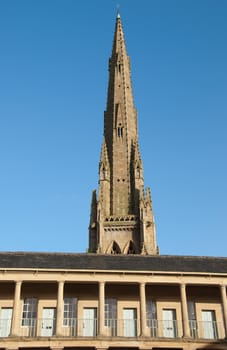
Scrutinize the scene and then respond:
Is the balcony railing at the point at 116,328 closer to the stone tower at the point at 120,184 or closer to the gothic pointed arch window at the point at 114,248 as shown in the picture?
the stone tower at the point at 120,184

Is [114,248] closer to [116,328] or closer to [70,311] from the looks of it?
[70,311]

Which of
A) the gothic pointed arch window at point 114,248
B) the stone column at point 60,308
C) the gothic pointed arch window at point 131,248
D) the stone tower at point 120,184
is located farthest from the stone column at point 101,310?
the gothic pointed arch window at point 131,248

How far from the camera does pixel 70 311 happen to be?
93.5 feet

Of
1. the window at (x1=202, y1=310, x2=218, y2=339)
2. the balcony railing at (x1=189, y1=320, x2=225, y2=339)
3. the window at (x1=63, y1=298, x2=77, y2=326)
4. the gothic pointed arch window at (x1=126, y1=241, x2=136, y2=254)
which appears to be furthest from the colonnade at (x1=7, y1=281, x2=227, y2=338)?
the gothic pointed arch window at (x1=126, y1=241, x2=136, y2=254)

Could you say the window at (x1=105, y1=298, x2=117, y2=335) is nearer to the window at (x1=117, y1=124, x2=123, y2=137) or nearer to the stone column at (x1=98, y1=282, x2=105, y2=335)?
the stone column at (x1=98, y1=282, x2=105, y2=335)

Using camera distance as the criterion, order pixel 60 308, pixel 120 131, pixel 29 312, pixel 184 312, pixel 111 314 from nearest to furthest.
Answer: pixel 60 308 < pixel 184 312 < pixel 29 312 < pixel 111 314 < pixel 120 131

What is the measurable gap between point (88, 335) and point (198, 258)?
338 inches

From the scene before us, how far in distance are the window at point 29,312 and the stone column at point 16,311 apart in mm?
665

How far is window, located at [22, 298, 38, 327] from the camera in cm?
2781

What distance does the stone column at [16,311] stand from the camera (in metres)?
26.7

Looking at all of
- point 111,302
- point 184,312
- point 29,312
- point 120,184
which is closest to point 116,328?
point 111,302

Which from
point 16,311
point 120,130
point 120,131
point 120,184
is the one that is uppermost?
point 120,130

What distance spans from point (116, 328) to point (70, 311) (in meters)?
2.77

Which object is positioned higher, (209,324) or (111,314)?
(111,314)
